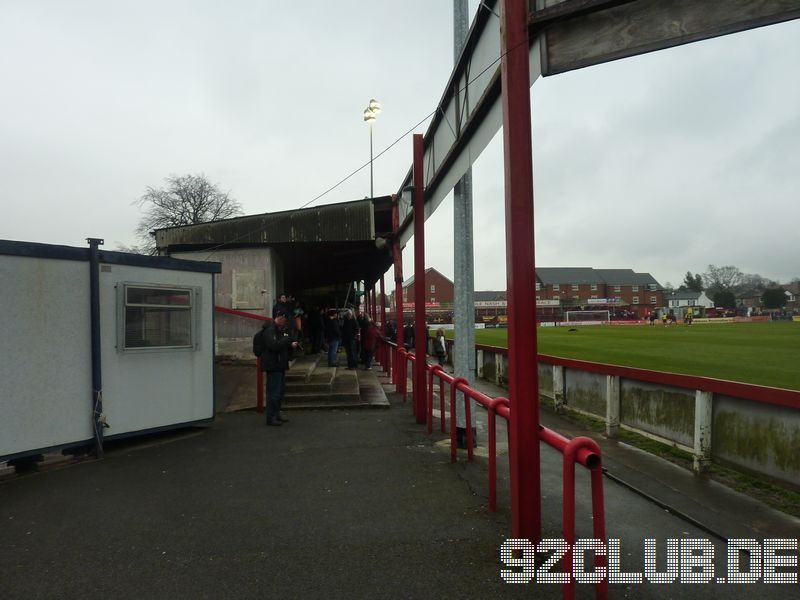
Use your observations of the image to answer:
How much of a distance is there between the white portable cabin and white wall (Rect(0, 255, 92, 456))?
1 cm

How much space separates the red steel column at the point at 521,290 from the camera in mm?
3615

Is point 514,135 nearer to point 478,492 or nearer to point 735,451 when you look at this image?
point 478,492

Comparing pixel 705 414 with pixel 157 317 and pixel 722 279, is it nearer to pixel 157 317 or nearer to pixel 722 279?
pixel 157 317

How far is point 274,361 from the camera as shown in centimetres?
844

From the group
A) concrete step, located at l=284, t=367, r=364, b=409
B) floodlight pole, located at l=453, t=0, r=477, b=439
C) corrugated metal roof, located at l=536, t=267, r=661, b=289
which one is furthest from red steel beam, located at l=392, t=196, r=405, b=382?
corrugated metal roof, located at l=536, t=267, r=661, b=289

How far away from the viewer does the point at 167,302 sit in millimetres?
7742

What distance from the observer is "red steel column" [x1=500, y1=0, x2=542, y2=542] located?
11.9 feet

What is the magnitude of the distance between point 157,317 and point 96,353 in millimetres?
1071

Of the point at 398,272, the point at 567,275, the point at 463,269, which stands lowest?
the point at 463,269

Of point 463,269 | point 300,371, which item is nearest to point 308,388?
point 300,371

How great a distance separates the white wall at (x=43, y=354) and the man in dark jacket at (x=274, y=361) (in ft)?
8.18

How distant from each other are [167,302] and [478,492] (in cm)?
521

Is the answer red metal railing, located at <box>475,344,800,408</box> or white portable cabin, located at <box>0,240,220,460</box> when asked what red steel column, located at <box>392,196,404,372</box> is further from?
white portable cabin, located at <box>0,240,220,460</box>

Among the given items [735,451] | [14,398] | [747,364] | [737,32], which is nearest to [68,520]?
[14,398]
